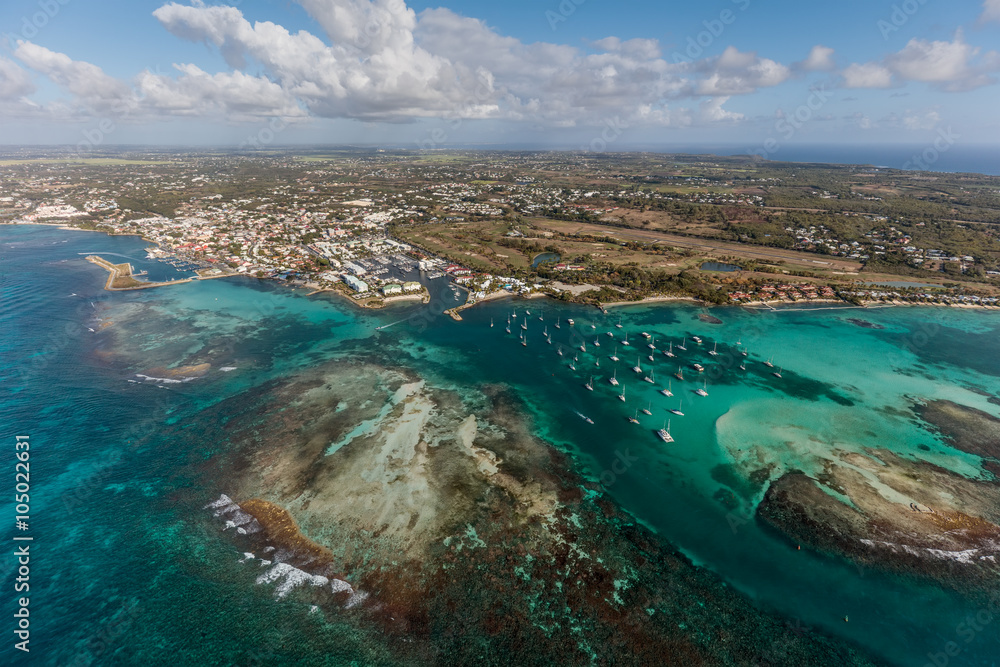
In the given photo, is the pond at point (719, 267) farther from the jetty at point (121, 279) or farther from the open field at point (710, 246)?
the jetty at point (121, 279)

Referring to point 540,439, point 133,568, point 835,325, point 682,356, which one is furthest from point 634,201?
point 133,568

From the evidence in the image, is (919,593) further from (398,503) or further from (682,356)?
(398,503)

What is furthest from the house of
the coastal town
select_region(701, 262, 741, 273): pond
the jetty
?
select_region(701, 262, 741, 273): pond

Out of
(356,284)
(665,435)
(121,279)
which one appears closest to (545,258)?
(356,284)

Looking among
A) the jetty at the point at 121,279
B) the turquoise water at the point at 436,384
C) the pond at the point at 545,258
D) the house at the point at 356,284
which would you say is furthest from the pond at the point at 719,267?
the jetty at the point at 121,279

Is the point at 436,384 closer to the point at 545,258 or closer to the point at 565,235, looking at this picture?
the point at 545,258

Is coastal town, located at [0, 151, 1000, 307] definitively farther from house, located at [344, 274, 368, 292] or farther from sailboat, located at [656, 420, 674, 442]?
sailboat, located at [656, 420, 674, 442]

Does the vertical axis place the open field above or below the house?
above
